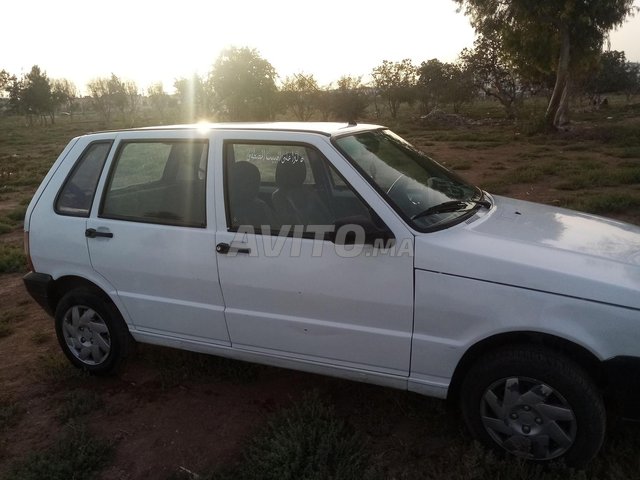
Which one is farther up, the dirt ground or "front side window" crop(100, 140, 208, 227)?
"front side window" crop(100, 140, 208, 227)

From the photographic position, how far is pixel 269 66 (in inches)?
748

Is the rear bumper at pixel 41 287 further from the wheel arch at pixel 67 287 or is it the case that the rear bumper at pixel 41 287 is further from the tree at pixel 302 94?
the tree at pixel 302 94

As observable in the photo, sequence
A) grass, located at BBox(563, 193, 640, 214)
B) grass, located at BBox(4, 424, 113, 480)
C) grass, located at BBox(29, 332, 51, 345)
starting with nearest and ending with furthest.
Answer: grass, located at BBox(4, 424, 113, 480), grass, located at BBox(29, 332, 51, 345), grass, located at BBox(563, 193, 640, 214)

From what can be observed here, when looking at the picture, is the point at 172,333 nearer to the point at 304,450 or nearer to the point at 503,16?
the point at 304,450

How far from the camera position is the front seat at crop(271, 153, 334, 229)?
290cm

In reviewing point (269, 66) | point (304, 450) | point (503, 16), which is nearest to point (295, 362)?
point (304, 450)

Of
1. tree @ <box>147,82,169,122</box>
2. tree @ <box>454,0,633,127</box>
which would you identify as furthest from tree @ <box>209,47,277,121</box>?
tree @ <box>147,82,169,122</box>

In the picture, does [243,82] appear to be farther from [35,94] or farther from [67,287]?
[35,94]

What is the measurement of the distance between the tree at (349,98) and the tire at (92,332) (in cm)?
2507

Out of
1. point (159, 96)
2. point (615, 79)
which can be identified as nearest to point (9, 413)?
point (615, 79)

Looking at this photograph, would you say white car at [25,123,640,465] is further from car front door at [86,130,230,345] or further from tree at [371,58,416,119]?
tree at [371,58,416,119]

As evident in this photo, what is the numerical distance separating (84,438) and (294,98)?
26963 millimetres

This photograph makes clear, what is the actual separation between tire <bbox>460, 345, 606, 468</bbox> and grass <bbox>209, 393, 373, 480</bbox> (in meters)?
0.65

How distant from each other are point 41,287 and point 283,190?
2.02 meters
